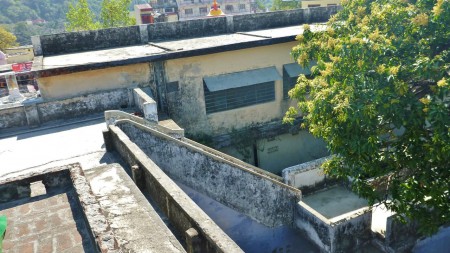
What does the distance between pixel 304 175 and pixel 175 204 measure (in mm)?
8943

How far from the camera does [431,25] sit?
750cm

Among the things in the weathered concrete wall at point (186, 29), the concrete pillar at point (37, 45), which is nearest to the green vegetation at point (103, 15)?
the weathered concrete wall at point (186, 29)

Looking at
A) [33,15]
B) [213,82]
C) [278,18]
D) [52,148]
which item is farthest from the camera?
[33,15]

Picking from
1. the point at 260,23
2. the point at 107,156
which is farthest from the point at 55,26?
the point at 107,156

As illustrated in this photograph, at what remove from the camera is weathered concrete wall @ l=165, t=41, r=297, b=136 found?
1490 centimetres

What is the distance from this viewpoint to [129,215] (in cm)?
535

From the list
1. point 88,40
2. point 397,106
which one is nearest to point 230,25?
point 88,40

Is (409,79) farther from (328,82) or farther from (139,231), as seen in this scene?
(139,231)

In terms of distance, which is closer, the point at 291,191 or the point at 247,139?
the point at 291,191

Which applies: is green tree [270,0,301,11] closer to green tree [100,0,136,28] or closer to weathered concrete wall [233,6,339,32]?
green tree [100,0,136,28]

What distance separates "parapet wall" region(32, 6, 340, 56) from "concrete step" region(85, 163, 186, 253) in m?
11.3

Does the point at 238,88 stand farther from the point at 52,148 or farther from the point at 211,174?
the point at 52,148

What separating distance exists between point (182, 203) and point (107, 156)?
441 cm

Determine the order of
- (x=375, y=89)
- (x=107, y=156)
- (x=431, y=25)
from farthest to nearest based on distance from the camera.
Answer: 1. (x=107, y=156)
2. (x=431, y=25)
3. (x=375, y=89)
